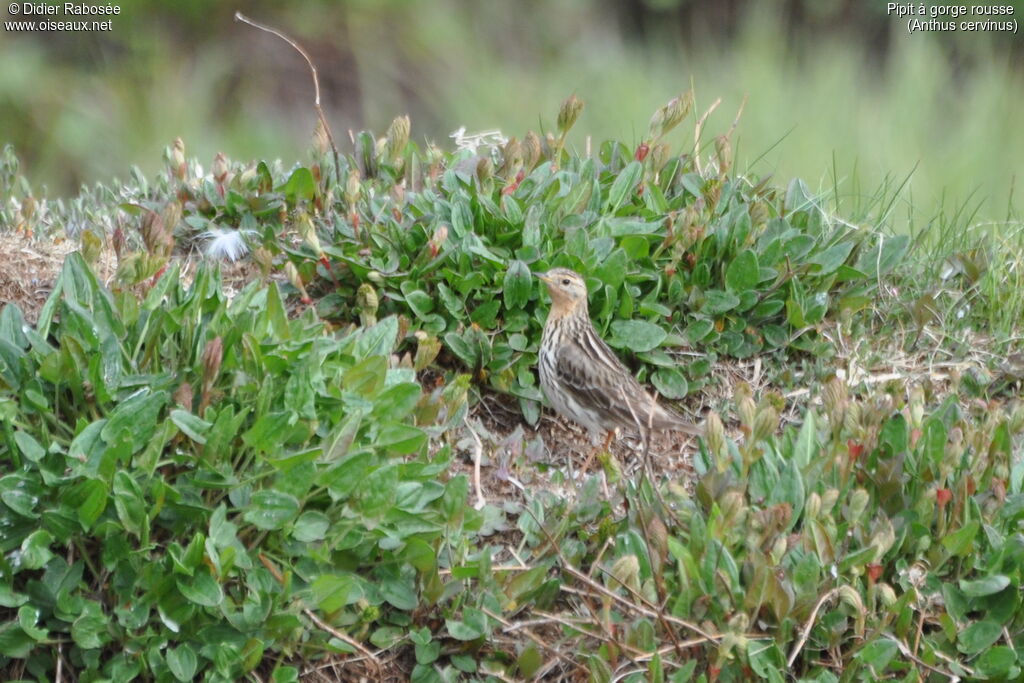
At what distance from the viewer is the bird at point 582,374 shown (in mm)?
4676

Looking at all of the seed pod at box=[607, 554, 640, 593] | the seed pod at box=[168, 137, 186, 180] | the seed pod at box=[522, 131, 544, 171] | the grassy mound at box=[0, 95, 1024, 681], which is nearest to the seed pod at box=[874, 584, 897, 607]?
the grassy mound at box=[0, 95, 1024, 681]

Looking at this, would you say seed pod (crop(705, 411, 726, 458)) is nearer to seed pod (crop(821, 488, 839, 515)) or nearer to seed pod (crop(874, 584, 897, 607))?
seed pod (crop(821, 488, 839, 515))

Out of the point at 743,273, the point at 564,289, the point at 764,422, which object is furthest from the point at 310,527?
the point at 743,273

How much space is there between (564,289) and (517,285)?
0.20 metres

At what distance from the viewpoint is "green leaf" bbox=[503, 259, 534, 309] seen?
4.85 m

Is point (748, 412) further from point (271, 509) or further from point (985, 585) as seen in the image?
point (271, 509)

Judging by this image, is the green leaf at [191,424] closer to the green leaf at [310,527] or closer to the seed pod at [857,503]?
the green leaf at [310,527]

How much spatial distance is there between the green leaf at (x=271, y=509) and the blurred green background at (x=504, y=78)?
15.4 ft

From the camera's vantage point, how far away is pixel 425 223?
498 centimetres

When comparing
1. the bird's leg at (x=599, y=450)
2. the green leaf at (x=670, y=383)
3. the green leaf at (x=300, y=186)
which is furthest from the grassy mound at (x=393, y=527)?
the green leaf at (x=300, y=186)

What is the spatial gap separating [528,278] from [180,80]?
5.29 metres

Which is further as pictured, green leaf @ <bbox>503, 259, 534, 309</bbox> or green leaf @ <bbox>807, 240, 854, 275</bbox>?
green leaf @ <bbox>807, 240, 854, 275</bbox>

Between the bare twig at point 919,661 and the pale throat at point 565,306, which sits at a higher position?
the pale throat at point 565,306

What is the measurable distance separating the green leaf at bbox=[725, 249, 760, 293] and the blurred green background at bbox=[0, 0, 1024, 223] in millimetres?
2656
